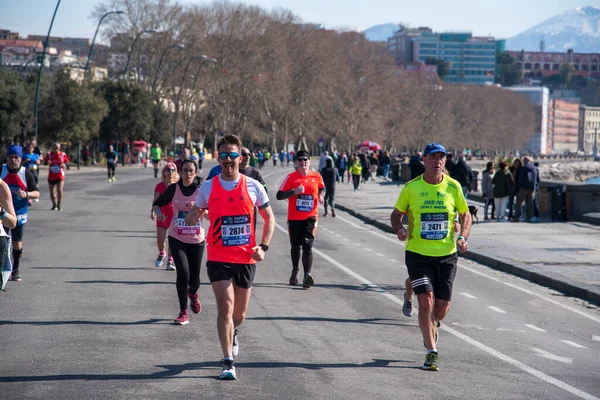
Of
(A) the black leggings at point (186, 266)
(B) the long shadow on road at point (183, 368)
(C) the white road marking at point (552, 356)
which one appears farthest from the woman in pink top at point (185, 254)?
(C) the white road marking at point (552, 356)

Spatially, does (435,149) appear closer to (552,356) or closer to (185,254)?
(552,356)

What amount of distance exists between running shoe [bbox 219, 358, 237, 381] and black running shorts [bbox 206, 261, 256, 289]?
60 cm

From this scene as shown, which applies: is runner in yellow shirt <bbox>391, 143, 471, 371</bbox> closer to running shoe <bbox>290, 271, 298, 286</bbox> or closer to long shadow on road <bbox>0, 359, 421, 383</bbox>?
long shadow on road <bbox>0, 359, 421, 383</bbox>

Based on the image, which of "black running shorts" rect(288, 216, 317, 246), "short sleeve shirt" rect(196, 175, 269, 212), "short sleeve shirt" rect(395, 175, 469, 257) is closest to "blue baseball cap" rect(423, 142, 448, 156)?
"short sleeve shirt" rect(395, 175, 469, 257)

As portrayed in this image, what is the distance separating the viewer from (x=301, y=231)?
13781 mm

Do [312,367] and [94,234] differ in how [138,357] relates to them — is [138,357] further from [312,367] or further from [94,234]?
[94,234]

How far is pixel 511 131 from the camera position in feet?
649

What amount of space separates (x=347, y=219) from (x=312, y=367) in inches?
849

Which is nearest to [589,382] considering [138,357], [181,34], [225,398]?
[225,398]

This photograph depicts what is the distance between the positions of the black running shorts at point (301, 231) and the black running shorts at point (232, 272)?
5.69m

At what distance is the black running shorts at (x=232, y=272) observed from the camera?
7930mm

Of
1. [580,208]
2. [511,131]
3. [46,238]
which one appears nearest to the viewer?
[46,238]

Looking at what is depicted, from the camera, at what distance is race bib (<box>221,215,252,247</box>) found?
798cm

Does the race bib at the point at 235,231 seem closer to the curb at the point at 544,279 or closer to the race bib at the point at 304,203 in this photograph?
the race bib at the point at 304,203
